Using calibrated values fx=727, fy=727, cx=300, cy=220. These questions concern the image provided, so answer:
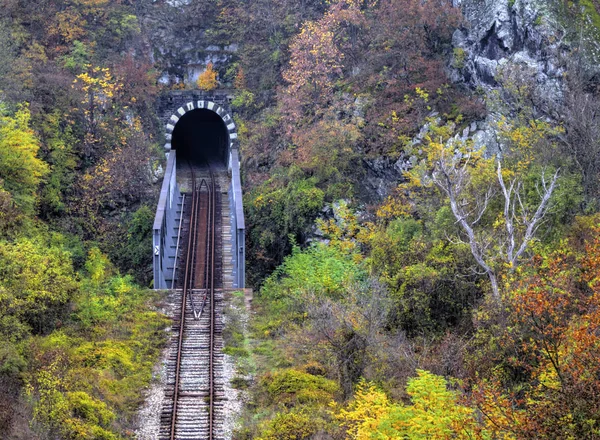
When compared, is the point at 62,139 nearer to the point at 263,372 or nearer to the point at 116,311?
the point at 116,311

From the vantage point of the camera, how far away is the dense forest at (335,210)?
1490cm

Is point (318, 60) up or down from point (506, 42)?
up

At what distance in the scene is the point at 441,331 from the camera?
765 inches

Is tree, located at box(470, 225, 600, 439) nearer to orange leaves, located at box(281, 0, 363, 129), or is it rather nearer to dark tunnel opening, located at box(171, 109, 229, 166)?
orange leaves, located at box(281, 0, 363, 129)

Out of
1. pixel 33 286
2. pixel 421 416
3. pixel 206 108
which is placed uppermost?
pixel 206 108

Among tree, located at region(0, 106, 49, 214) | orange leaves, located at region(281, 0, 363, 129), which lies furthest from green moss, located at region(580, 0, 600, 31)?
tree, located at region(0, 106, 49, 214)

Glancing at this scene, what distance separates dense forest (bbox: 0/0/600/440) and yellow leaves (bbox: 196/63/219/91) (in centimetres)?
12

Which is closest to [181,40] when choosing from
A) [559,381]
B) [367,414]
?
[367,414]

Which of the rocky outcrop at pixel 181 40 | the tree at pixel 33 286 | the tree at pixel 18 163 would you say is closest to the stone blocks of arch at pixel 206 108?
the rocky outcrop at pixel 181 40

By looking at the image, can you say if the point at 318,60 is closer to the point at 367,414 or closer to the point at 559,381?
the point at 367,414

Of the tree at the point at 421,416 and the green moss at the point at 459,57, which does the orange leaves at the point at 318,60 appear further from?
the tree at the point at 421,416

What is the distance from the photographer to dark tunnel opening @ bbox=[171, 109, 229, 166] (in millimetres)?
41634

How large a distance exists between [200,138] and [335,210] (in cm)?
1930

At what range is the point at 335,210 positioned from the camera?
27859mm
